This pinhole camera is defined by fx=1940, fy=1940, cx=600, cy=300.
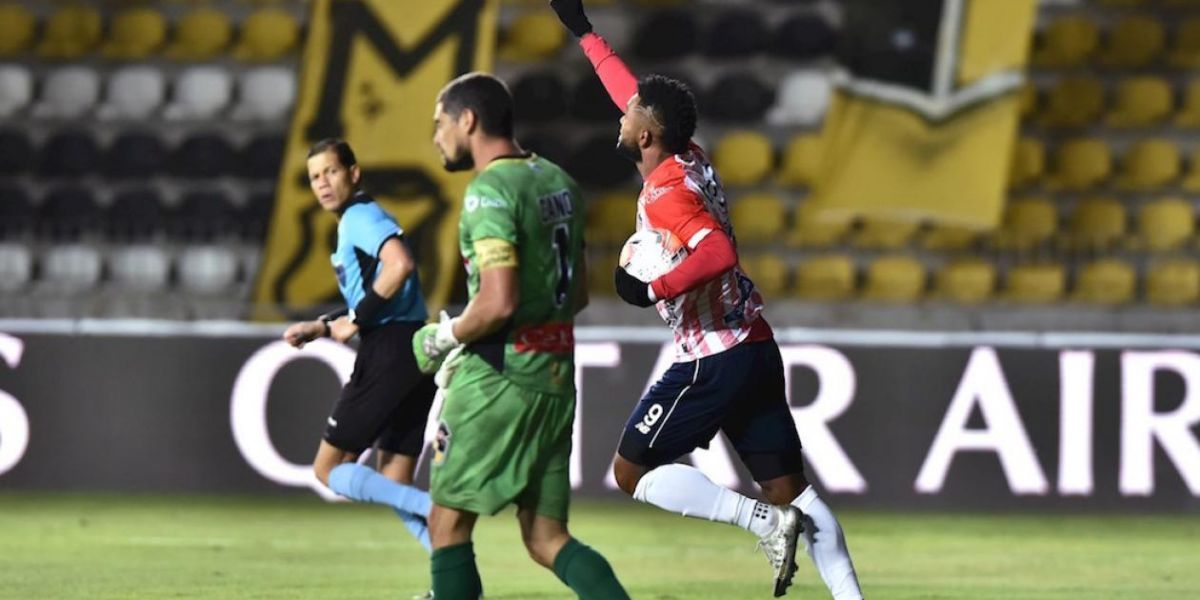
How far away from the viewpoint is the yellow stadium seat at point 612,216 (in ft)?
52.7

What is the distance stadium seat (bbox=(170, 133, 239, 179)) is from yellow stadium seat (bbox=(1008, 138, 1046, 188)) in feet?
22.4

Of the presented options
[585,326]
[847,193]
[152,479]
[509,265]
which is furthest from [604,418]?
[509,265]

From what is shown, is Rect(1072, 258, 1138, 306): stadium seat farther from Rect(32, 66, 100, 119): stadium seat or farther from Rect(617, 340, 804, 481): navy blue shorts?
Rect(617, 340, 804, 481): navy blue shorts

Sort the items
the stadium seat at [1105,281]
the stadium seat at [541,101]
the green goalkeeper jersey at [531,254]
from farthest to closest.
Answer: the stadium seat at [541,101], the stadium seat at [1105,281], the green goalkeeper jersey at [531,254]

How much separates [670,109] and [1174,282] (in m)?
10.1

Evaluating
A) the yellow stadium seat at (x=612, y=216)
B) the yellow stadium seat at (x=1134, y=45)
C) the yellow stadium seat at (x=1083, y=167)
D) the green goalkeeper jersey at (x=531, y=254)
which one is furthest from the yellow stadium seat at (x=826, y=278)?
the green goalkeeper jersey at (x=531, y=254)

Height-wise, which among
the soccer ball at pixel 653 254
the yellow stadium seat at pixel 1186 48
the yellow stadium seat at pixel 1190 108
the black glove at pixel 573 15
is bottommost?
the yellow stadium seat at pixel 1190 108

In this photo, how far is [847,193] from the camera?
15.5 m

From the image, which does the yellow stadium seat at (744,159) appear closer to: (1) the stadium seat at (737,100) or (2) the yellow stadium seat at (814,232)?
(1) the stadium seat at (737,100)

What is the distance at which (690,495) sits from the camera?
652 cm

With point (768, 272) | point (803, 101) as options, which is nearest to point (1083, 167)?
point (803, 101)

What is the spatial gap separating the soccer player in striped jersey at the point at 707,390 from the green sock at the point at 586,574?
0.84 meters

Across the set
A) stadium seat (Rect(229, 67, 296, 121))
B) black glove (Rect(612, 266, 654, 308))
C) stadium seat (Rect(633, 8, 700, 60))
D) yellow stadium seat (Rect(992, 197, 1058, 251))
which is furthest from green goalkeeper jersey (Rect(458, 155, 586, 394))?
stadium seat (Rect(229, 67, 296, 121))

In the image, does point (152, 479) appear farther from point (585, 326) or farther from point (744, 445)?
point (744, 445)
